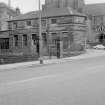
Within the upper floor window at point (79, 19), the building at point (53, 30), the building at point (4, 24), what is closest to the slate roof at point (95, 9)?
the building at point (4, 24)

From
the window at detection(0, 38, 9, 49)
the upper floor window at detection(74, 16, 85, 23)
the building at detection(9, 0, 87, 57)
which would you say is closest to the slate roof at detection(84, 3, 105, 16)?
the building at detection(9, 0, 87, 57)

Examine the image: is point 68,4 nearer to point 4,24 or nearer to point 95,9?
point 95,9

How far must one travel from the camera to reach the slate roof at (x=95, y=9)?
237 ft

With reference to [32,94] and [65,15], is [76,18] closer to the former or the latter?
[65,15]

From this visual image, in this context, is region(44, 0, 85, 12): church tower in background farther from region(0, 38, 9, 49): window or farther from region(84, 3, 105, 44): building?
region(0, 38, 9, 49): window

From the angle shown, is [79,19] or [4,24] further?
[4,24]

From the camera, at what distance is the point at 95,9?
73625 millimetres

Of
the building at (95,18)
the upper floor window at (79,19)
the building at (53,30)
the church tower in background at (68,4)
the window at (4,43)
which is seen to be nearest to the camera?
the building at (53,30)

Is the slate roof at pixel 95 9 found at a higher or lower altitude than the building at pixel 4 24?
higher

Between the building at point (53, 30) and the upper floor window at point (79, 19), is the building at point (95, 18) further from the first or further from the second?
the upper floor window at point (79, 19)

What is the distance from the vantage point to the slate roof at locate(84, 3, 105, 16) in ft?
237

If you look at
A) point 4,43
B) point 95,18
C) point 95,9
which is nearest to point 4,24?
point 4,43

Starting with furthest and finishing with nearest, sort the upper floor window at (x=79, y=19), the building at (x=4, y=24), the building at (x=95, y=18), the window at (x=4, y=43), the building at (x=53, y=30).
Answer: the building at (x=95, y=18), the building at (x=4, y=24), the window at (x=4, y=43), the upper floor window at (x=79, y=19), the building at (x=53, y=30)

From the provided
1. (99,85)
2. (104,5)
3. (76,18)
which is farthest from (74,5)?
(99,85)
